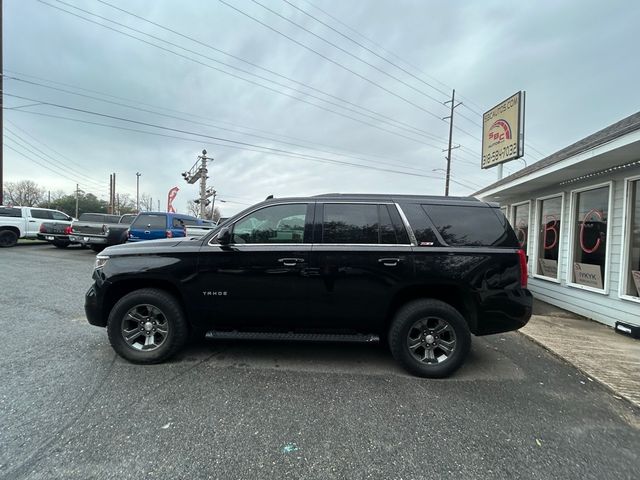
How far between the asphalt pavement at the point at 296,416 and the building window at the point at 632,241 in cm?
257

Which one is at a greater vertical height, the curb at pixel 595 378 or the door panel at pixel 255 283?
the door panel at pixel 255 283

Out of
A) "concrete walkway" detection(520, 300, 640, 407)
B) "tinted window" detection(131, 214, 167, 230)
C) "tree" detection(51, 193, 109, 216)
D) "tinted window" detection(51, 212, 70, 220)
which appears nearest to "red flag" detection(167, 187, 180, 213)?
"tinted window" detection(51, 212, 70, 220)

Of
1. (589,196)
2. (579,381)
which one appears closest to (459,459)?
(579,381)

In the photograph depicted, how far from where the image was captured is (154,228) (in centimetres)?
1179

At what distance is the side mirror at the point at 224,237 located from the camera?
3490 mm

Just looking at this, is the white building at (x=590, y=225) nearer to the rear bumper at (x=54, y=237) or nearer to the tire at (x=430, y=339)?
the tire at (x=430, y=339)

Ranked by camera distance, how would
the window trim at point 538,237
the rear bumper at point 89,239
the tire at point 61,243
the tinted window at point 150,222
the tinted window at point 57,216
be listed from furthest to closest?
1. the tinted window at point 57,216
2. the tire at point 61,243
3. the rear bumper at point 89,239
4. the tinted window at point 150,222
5. the window trim at point 538,237

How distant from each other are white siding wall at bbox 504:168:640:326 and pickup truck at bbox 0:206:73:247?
18.0 metres

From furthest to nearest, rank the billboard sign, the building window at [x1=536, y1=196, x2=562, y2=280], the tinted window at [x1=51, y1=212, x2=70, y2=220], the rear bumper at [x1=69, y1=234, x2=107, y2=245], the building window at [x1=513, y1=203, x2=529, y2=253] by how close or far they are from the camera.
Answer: the tinted window at [x1=51, y1=212, x2=70, y2=220] < the billboard sign < the rear bumper at [x1=69, y1=234, x2=107, y2=245] < the building window at [x1=513, y1=203, x2=529, y2=253] < the building window at [x1=536, y1=196, x2=562, y2=280]

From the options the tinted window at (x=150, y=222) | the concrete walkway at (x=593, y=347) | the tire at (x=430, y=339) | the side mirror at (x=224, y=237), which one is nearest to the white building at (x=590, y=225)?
the concrete walkway at (x=593, y=347)

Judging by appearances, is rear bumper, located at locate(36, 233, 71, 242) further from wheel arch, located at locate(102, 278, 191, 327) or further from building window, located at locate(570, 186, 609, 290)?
building window, located at locate(570, 186, 609, 290)

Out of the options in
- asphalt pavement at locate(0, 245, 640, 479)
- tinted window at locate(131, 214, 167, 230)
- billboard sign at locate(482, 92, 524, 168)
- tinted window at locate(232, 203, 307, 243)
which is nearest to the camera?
asphalt pavement at locate(0, 245, 640, 479)

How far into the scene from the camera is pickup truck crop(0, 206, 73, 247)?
45.8ft

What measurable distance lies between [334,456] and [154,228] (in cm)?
1159
